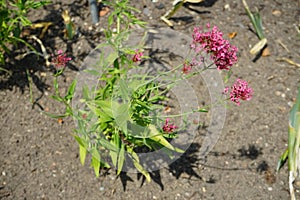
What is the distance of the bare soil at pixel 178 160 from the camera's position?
2.20 m

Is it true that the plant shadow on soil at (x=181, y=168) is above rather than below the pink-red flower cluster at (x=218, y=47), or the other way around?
below

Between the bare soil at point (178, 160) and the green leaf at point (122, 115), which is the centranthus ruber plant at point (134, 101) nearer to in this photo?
the green leaf at point (122, 115)

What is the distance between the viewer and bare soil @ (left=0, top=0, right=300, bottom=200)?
2.20 metres

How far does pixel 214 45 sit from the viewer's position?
149 cm

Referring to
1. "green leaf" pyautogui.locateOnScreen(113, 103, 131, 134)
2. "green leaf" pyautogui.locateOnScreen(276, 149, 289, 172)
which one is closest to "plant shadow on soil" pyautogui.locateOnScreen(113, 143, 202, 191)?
"green leaf" pyautogui.locateOnScreen(276, 149, 289, 172)

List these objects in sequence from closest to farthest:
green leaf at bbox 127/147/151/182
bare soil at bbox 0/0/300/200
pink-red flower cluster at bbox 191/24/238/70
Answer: pink-red flower cluster at bbox 191/24/238/70, green leaf at bbox 127/147/151/182, bare soil at bbox 0/0/300/200

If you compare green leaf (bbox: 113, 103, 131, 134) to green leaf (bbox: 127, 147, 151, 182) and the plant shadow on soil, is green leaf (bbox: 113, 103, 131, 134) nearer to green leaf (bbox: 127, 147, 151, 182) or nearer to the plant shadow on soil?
green leaf (bbox: 127, 147, 151, 182)

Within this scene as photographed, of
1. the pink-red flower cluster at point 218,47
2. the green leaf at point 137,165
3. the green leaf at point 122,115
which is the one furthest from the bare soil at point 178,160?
the pink-red flower cluster at point 218,47

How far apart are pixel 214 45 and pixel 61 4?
1.59m

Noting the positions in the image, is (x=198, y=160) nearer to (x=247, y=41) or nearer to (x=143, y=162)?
(x=143, y=162)

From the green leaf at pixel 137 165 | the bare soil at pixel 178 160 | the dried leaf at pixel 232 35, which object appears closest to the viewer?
the green leaf at pixel 137 165

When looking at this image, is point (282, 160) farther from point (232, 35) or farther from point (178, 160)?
point (232, 35)

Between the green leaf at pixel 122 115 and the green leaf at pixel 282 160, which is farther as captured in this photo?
the green leaf at pixel 282 160

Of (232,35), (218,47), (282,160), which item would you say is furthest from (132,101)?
(232,35)
